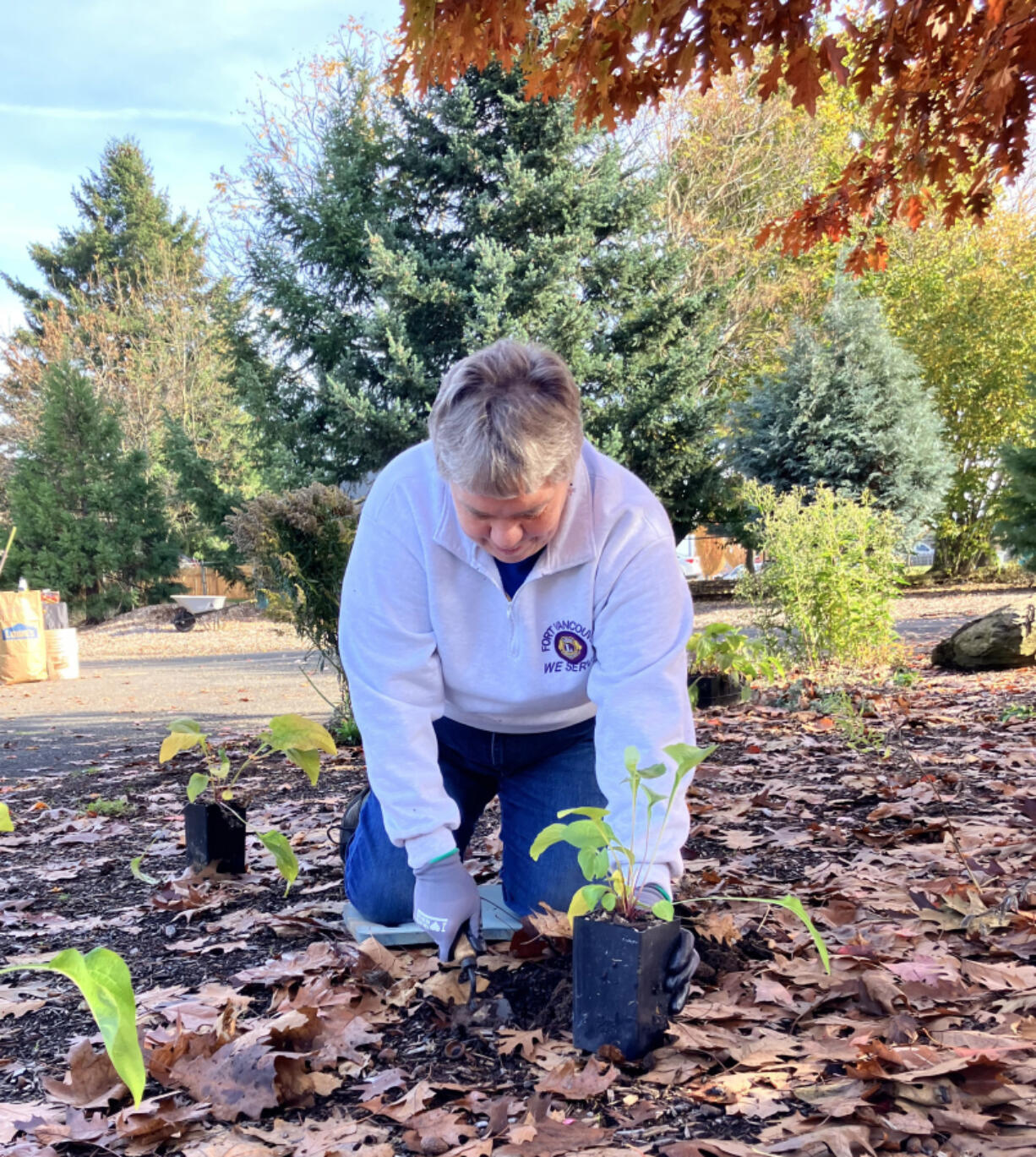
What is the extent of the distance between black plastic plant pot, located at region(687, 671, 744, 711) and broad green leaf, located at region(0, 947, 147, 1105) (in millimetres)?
4533

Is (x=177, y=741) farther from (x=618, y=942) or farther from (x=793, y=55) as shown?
(x=793, y=55)

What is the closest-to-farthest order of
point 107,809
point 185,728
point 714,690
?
point 185,728 → point 107,809 → point 714,690

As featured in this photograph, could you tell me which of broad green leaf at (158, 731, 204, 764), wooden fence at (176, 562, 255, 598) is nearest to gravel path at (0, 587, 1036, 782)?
broad green leaf at (158, 731, 204, 764)

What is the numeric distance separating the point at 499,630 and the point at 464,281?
12.5 meters

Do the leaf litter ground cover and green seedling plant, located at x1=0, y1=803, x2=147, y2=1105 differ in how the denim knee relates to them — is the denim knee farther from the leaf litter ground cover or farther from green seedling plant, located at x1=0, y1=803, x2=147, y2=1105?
green seedling plant, located at x1=0, y1=803, x2=147, y2=1105

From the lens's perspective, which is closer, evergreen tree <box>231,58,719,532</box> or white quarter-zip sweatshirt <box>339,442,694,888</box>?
white quarter-zip sweatshirt <box>339,442,694,888</box>

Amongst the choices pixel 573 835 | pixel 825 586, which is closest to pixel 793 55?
pixel 573 835

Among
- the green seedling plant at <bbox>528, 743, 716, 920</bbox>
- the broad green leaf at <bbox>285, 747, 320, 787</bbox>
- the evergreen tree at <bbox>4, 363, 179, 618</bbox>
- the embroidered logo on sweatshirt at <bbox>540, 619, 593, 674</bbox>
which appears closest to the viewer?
the green seedling plant at <bbox>528, 743, 716, 920</bbox>

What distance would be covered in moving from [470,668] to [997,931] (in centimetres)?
130

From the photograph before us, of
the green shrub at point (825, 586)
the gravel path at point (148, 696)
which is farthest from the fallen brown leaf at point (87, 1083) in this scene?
the green shrub at point (825, 586)

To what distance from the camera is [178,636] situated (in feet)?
51.5

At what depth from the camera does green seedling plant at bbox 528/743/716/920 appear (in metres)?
1.65

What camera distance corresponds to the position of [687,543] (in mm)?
24906

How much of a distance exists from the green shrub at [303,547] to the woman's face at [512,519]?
2.93 metres
